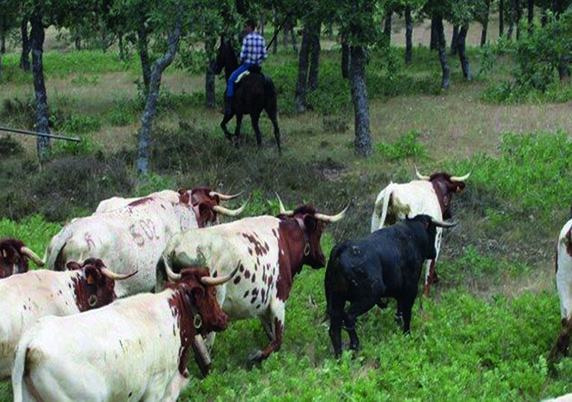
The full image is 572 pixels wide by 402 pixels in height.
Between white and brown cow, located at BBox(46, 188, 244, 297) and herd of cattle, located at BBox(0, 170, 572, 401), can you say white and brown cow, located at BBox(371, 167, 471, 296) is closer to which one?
herd of cattle, located at BBox(0, 170, 572, 401)

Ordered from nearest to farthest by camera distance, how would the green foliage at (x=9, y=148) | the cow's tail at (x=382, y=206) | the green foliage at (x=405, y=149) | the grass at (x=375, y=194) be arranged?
1. the grass at (x=375, y=194)
2. the cow's tail at (x=382, y=206)
3. the green foliage at (x=405, y=149)
4. the green foliage at (x=9, y=148)

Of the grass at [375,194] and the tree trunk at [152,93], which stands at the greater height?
the tree trunk at [152,93]

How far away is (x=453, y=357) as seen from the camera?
9000mm

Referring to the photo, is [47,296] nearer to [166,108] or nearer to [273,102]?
[273,102]

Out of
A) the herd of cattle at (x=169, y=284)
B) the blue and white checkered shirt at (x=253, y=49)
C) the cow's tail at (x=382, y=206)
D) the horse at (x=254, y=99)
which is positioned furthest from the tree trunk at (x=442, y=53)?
the cow's tail at (x=382, y=206)

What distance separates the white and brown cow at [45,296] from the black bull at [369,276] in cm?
240

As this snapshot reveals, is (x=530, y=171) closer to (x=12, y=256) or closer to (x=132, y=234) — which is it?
(x=132, y=234)

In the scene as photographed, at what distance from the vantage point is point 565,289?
9375mm

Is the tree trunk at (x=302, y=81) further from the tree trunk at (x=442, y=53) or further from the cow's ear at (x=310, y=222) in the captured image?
the cow's ear at (x=310, y=222)

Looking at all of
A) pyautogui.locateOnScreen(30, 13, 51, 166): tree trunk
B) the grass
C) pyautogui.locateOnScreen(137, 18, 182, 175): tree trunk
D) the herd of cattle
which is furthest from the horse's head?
the herd of cattle

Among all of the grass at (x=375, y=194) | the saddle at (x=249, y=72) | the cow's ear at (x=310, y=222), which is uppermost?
the saddle at (x=249, y=72)

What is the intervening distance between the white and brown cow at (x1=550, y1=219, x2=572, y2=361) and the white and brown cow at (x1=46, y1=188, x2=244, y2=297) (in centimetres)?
383

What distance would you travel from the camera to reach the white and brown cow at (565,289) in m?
9.16

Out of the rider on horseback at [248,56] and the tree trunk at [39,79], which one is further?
the rider on horseback at [248,56]
